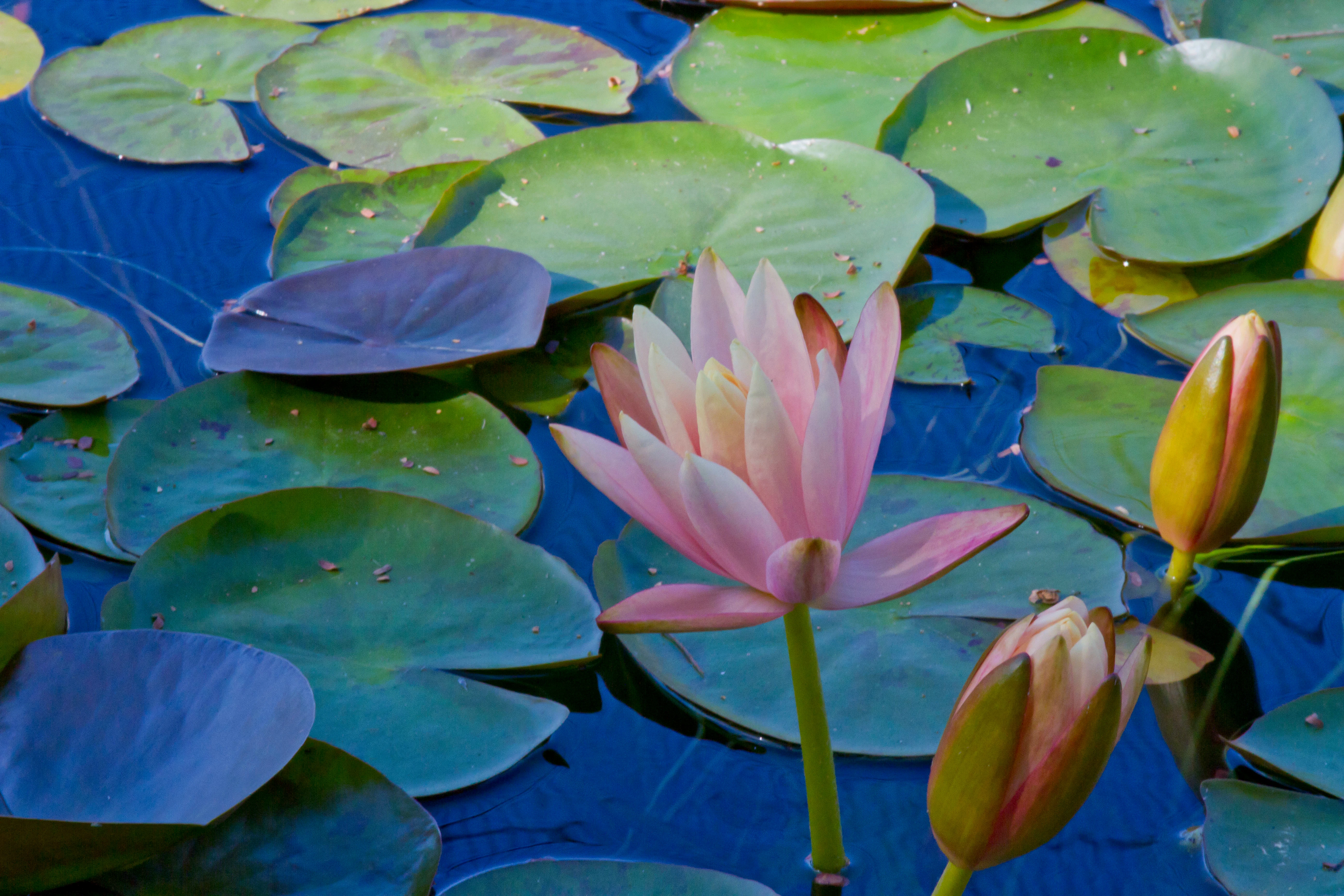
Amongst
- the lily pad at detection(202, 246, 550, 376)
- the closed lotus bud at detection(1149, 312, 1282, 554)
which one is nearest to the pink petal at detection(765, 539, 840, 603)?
the closed lotus bud at detection(1149, 312, 1282, 554)

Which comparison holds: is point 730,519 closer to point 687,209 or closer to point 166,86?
point 687,209

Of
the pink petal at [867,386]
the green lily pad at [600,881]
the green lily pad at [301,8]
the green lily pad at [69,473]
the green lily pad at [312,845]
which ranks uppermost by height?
the pink petal at [867,386]

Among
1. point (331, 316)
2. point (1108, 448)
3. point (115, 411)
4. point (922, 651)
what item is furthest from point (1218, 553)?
point (115, 411)

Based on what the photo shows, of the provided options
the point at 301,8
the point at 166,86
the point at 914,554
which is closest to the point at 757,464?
the point at 914,554

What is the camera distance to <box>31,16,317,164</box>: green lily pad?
6.73ft

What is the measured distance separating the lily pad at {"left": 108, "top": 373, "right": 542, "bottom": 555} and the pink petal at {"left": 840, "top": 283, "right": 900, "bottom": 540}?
0.60m

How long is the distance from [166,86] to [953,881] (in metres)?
2.23

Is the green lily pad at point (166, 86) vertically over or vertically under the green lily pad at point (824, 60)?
under

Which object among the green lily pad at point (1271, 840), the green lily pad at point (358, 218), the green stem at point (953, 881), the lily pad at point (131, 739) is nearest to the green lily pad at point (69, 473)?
the lily pad at point (131, 739)

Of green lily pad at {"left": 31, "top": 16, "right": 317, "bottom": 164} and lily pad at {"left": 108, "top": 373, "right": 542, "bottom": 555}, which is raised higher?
green lily pad at {"left": 31, "top": 16, "right": 317, "bottom": 164}

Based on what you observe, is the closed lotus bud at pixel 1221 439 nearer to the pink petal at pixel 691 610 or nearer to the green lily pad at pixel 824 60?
the pink petal at pixel 691 610

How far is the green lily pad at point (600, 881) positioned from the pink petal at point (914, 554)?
11.8 inches

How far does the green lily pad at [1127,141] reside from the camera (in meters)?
1.75

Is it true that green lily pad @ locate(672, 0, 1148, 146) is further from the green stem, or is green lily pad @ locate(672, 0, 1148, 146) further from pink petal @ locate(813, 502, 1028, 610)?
the green stem
